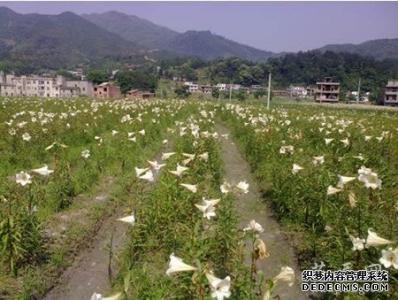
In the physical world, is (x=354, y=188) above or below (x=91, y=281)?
above

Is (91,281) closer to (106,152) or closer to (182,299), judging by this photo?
(182,299)

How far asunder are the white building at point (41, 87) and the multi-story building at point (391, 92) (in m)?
71.5

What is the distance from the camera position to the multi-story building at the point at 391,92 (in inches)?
3632

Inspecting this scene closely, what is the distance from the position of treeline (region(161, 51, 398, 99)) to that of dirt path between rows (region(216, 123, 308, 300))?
394 feet

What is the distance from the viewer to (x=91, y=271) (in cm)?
709

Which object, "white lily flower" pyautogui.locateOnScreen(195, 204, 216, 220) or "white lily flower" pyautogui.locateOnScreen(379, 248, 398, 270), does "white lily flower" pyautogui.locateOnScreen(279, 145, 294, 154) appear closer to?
"white lily flower" pyautogui.locateOnScreen(195, 204, 216, 220)

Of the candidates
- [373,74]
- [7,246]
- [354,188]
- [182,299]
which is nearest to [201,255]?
[182,299]

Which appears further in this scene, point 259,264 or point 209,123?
point 209,123

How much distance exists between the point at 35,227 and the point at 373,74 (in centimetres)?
13840

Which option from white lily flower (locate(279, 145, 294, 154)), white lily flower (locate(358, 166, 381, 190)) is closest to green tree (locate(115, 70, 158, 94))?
white lily flower (locate(279, 145, 294, 154))

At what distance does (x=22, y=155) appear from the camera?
1355 cm

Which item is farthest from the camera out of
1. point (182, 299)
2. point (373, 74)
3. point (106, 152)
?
point (373, 74)

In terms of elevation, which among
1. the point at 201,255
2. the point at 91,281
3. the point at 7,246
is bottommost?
the point at 91,281

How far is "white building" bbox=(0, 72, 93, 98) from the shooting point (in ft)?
396
